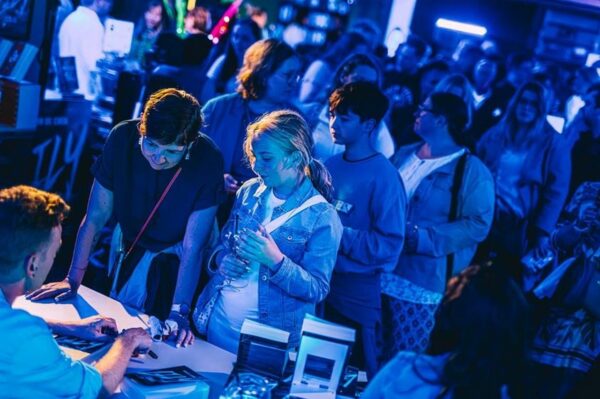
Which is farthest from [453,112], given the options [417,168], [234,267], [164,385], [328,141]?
[164,385]

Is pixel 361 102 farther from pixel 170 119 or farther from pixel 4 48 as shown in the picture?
pixel 4 48

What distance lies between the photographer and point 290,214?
88.7 inches

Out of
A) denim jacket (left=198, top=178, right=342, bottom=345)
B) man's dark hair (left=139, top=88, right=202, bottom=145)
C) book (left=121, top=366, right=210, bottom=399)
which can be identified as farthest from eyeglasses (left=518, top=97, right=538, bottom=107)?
book (left=121, top=366, right=210, bottom=399)

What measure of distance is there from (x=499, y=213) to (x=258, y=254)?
8.69 feet

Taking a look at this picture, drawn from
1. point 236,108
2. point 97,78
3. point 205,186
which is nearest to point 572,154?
point 236,108

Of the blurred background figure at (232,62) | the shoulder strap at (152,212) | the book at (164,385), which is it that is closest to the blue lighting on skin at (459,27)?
the blurred background figure at (232,62)

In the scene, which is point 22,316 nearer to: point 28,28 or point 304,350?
point 304,350

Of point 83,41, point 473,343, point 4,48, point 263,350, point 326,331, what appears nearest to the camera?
point 473,343

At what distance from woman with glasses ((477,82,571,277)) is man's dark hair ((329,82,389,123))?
1.65 meters

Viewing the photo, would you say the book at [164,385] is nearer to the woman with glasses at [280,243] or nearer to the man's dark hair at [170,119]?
the woman with glasses at [280,243]

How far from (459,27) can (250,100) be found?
1319 centimetres

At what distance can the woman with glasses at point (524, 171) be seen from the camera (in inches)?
166

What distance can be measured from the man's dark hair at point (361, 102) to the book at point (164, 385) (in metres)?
1.38

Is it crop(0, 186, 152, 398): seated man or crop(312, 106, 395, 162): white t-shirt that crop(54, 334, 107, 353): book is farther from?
crop(312, 106, 395, 162): white t-shirt
